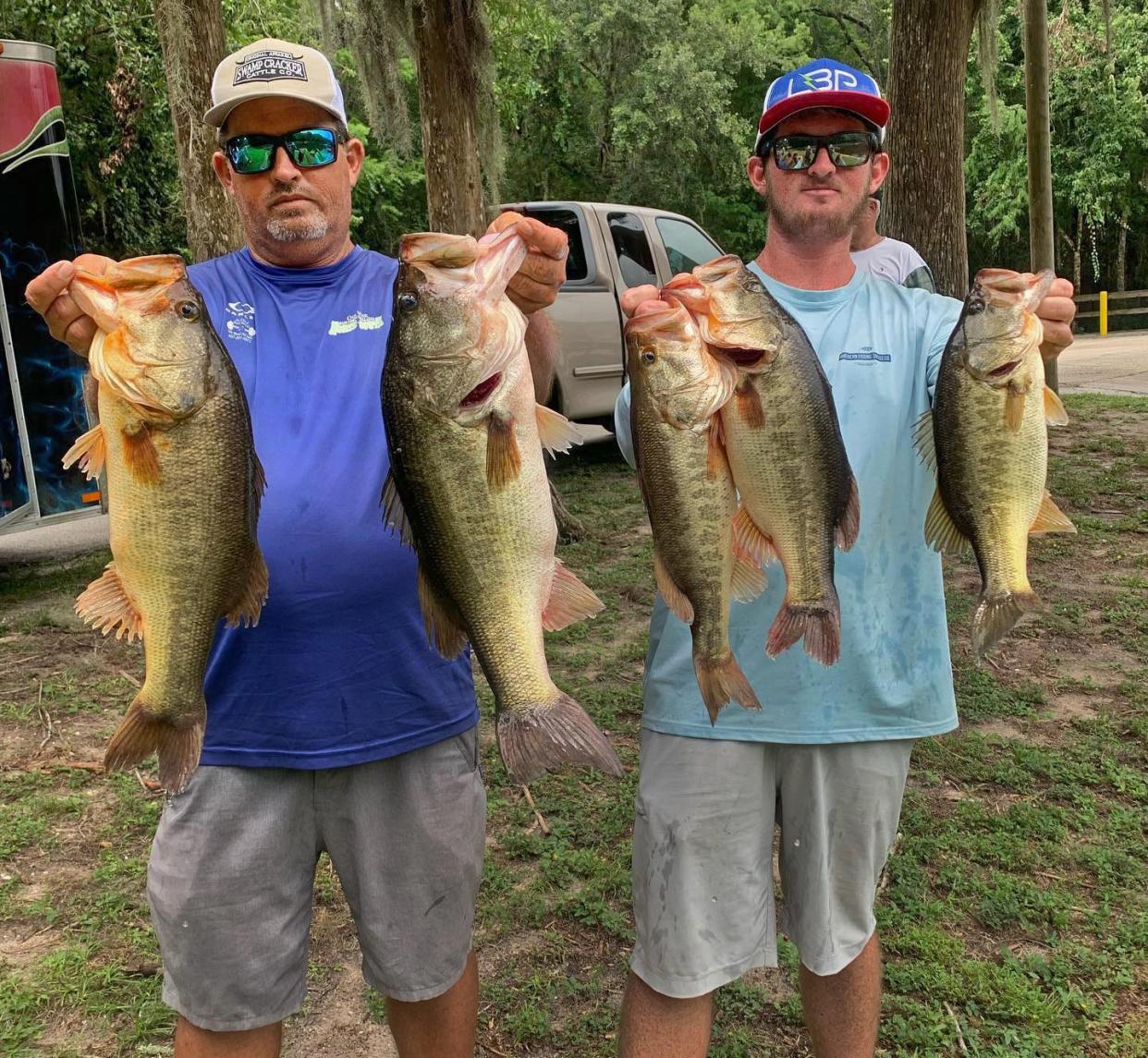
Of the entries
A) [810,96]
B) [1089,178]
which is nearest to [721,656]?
[810,96]

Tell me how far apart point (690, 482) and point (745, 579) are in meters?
0.28

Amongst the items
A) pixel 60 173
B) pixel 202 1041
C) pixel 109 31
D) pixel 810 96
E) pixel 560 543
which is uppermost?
pixel 109 31

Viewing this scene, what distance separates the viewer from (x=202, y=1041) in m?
2.30

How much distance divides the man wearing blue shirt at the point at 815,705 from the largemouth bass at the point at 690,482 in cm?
24

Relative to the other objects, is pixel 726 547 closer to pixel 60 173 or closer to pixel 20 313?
pixel 20 313

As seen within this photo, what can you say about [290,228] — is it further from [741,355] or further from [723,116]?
[723,116]

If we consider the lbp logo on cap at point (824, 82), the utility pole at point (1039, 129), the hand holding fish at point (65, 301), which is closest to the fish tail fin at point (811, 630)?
the lbp logo on cap at point (824, 82)

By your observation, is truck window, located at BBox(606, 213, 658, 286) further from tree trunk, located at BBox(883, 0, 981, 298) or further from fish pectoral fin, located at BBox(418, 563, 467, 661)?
fish pectoral fin, located at BBox(418, 563, 467, 661)

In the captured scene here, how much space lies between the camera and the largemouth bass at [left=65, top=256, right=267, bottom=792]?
75.6 inches

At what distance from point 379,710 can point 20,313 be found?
589cm

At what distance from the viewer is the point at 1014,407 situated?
2211 mm

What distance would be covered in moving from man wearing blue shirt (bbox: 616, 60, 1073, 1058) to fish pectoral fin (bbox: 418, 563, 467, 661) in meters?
0.60

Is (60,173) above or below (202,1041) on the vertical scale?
above

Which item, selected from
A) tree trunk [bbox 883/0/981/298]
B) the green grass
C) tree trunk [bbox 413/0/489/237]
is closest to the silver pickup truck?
tree trunk [bbox 413/0/489/237]
